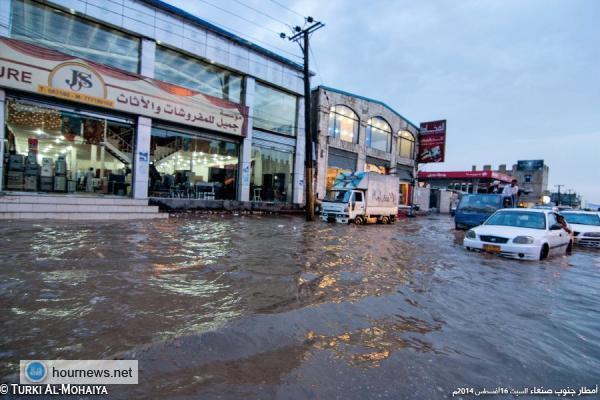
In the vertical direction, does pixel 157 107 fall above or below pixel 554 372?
above

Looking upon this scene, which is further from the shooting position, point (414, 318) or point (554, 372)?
point (414, 318)

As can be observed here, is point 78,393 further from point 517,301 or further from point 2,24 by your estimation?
point 2,24

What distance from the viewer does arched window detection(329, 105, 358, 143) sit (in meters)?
25.5

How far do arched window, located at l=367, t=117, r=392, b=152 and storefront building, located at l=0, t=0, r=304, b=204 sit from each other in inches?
428

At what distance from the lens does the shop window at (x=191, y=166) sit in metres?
16.6

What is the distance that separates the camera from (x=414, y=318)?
3936mm

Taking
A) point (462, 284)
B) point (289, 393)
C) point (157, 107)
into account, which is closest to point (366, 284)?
point (462, 284)

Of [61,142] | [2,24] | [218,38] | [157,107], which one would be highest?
[218,38]

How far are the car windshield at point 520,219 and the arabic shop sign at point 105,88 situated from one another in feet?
47.8

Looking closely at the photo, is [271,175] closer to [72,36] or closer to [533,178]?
[72,36]

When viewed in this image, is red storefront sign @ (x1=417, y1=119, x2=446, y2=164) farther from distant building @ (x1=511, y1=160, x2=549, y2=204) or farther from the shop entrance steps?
distant building @ (x1=511, y1=160, x2=549, y2=204)

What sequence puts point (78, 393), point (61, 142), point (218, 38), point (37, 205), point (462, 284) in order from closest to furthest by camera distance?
point (78, 393)
point (462, 284)
point (37, 205)
point (61, 142)
point (218, 38)

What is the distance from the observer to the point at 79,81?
13.4m

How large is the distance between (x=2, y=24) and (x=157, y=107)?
238 inches
